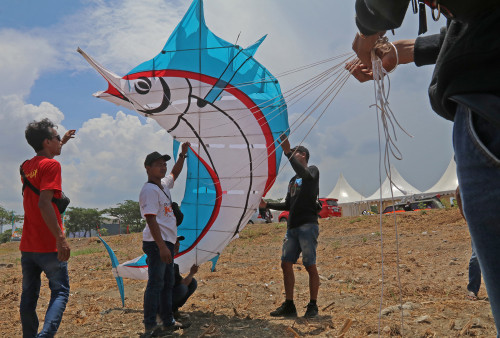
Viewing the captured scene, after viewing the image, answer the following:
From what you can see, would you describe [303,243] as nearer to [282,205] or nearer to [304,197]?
[304,197]

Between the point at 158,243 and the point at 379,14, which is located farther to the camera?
the point at 158,243

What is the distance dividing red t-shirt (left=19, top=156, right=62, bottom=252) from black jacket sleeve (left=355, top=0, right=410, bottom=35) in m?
2.71

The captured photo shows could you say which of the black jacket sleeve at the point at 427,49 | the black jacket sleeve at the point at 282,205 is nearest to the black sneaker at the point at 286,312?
the black jacket sleeve at the point at 282,205

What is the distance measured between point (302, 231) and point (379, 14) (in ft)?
11.2

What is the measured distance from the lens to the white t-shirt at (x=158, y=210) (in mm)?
3857

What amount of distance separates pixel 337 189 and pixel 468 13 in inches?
1529

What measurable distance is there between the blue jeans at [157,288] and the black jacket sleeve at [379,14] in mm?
2969

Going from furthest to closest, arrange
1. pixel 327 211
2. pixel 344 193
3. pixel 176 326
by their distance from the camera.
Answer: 1. pixel 344 193
2. pixel 327 211
3. pixel 176 326

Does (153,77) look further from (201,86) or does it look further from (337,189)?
(337,189)

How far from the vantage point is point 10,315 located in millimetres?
5176

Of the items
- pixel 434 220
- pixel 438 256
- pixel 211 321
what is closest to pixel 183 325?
pixel 211 321

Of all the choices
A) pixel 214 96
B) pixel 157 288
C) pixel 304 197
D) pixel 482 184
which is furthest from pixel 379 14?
pixel 304 197

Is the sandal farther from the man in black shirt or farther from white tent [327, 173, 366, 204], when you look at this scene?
white tent [327, 173, 366, 204]

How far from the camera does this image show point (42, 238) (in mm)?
3332
